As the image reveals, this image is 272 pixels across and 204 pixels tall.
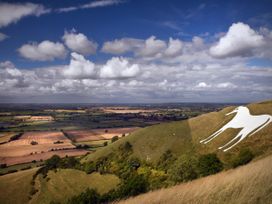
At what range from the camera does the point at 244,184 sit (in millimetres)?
9547

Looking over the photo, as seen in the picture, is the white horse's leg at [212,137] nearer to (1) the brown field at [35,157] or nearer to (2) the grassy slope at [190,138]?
(2) the grassy slope at [190,138]

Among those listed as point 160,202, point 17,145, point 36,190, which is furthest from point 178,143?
point 17,145

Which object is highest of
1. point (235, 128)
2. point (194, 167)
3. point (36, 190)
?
point (235, 128)

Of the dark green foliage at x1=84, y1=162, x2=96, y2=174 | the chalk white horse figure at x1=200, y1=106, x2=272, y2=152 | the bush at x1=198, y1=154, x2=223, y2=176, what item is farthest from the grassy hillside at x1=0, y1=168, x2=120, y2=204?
the chalk white horse figure at x1=200, y1=106, x2=272, y2=152

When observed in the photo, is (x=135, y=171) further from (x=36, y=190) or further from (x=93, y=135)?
(x=93, y=135)

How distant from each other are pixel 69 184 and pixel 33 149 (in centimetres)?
5544

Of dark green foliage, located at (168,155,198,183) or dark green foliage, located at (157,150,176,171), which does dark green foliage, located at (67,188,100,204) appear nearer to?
dark green foliage, located at (168,155,198,183)

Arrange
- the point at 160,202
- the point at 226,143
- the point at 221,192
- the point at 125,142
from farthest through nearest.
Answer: the point at 125,142 → the point at 226,143 → the point at 160,202 → the point at 221,192

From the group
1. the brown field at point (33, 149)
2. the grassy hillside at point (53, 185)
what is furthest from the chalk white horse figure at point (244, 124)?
the brown field at point (33, 149)

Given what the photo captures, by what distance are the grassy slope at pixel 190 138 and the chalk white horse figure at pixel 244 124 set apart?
69.1 inches

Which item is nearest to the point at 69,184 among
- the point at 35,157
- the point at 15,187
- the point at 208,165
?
the point at 15,187

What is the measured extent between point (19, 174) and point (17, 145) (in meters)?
50.5

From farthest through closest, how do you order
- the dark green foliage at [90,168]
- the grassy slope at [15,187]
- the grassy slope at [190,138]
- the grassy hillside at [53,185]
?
1. the dark green foliage at [90,168]
2. the grassy slope at [15,187]
3. the grassy hillside at [53,185]
4. the grassy slope at [190,138]

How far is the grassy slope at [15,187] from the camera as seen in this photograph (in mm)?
67750
